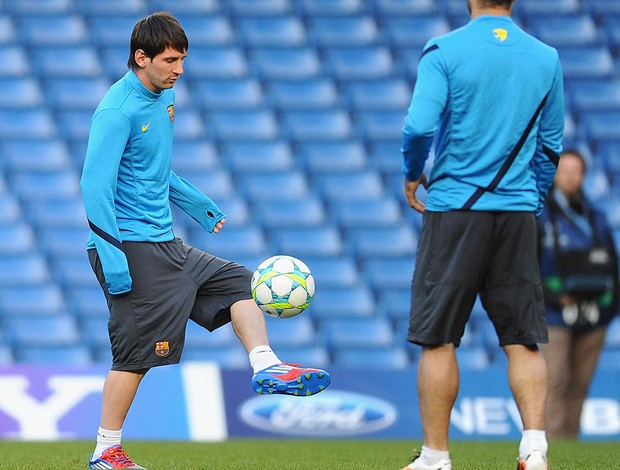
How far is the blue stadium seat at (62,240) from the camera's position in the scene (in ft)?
37.1

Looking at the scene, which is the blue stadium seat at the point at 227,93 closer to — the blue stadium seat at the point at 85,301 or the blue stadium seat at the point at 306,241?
the blue stadium seat at the point at 306,241

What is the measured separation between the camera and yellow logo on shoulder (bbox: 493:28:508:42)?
4.13 meters

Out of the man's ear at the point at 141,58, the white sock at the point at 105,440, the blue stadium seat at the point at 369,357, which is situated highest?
the man's ear at the point at 141,58

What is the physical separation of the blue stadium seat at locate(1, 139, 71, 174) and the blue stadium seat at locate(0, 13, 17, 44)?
1299 mm

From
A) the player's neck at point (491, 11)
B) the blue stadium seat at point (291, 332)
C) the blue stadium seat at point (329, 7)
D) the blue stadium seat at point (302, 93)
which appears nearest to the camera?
the player's neck at point (491, 11)

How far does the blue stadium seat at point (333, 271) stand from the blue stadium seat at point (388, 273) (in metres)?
0.14

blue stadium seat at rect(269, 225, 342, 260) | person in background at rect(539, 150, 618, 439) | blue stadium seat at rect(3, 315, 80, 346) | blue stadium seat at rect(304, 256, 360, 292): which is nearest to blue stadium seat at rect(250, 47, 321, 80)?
blue stadium seat at rect(269, 225, 342, 260)

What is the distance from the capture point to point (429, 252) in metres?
4.15

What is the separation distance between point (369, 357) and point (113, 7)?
5199mm

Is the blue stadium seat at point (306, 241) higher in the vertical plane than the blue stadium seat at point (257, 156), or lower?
lower

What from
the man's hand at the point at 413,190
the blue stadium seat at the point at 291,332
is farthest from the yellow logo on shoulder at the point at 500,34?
the blue stadium seat at the point at 291,332

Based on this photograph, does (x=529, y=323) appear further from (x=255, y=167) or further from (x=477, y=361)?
(x=255, y=167)

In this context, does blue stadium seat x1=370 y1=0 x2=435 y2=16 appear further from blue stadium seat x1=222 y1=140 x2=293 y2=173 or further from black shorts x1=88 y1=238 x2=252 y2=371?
black shorts x1=88 y1=238 x2=252 y2=371

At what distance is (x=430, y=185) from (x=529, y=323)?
0.61m
